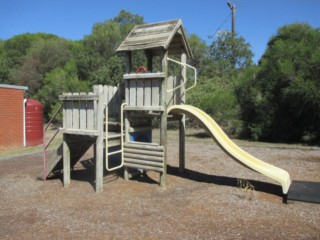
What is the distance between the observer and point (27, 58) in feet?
125

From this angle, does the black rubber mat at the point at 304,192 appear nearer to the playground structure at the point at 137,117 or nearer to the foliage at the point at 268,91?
the playground structure at the point at 137,117

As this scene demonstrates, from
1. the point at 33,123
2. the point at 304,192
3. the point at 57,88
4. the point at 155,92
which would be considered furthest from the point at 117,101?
the point at 57,88

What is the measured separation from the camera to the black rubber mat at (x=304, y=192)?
18.0 feet

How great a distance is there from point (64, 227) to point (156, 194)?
2.09 metres

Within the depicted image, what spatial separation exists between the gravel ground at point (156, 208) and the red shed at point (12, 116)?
4760mm

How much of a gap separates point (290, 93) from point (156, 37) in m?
8.25

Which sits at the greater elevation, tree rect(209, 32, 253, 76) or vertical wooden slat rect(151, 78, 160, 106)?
tree rect(209, 32, 253, 76)

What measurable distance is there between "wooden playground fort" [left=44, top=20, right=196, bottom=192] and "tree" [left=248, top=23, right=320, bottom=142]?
694 cm

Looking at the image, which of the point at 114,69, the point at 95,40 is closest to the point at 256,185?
the point at 114,69

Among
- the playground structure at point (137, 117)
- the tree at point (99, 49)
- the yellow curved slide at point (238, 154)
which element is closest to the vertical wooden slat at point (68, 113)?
the playground structure at point (137, 117)

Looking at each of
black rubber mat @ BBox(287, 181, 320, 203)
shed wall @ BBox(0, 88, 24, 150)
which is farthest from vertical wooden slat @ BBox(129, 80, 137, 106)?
shed wall @ BBox(0, 88, 24, 150)

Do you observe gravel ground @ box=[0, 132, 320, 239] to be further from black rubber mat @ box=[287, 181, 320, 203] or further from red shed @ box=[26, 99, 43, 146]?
red shed @ box=[26, 99, 43, 146]

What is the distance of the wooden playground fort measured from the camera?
6.57 m

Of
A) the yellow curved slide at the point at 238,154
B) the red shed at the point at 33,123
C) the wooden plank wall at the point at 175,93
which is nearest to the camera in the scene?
the yellow curved slide at the point at 238,154
